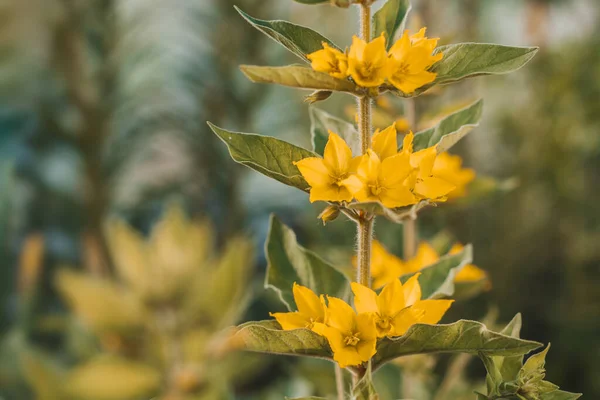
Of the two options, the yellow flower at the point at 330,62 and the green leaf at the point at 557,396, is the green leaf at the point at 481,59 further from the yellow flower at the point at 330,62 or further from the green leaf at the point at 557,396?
the green leaf at the point at 557,396

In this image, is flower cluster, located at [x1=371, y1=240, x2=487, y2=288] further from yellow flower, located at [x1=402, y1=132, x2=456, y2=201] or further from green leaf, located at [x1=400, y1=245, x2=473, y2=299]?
yellow flower, located at [x1=402, y1=132, x2=456, y2=201]

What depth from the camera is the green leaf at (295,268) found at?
1.32ft

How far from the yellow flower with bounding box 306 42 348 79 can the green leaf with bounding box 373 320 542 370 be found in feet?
0.46

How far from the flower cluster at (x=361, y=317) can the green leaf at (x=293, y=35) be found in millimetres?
134

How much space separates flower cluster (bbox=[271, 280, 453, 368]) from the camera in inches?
12.9

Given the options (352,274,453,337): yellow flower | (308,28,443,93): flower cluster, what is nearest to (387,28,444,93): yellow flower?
(308,28,443,93): flower cluster

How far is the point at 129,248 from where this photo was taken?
1038 mm

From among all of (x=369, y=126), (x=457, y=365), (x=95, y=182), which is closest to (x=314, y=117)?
(x=369, y=126)

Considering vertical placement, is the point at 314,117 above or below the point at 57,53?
below

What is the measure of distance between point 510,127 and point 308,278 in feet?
5.39

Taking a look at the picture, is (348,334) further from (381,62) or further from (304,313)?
(381,62)

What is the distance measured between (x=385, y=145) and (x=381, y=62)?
5 centimetres

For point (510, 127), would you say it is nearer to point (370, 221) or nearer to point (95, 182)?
point (95, 182)

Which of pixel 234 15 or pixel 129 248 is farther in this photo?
pixel 234 15
